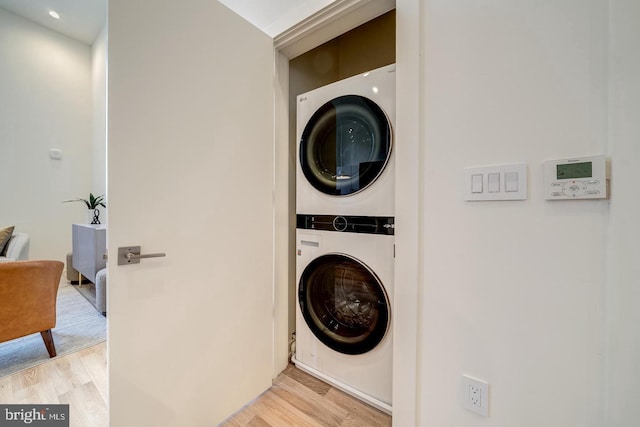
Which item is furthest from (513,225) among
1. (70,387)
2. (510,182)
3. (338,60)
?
(70,387)

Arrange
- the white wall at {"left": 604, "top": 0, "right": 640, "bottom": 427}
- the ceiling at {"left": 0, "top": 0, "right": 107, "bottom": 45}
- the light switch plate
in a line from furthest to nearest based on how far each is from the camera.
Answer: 1. the ceiling at {"left": 0, "top": 0, "right": 107, "bottom": 45}
2. the light switch plate
3. the white wall at {"left": 604, "top": 0, "right": 640, "bottom": 427}

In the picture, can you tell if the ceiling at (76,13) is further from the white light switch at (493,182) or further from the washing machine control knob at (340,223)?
the white light switch at (493,182)

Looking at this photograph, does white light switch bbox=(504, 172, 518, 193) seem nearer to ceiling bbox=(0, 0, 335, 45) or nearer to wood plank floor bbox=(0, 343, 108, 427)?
ceiling bbox=(0, 0, 335, 45)

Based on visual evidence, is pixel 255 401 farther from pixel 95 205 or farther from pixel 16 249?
pixel 95 205

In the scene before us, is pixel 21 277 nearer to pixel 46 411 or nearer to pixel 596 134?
pixel 46 411

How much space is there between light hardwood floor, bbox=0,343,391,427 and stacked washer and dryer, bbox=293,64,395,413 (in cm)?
7

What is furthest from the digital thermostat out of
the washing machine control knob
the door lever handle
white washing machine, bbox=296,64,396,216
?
the door lever handle

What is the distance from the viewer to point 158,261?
96 cm

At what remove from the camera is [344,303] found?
1.41 metres

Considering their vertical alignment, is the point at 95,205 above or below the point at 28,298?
above

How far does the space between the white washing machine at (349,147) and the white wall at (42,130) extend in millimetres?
4368

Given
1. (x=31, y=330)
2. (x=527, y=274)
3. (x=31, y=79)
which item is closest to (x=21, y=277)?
(x=31, y=330)

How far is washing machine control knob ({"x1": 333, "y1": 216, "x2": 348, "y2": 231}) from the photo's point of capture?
52.2 inches

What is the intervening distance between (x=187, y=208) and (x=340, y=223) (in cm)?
78
